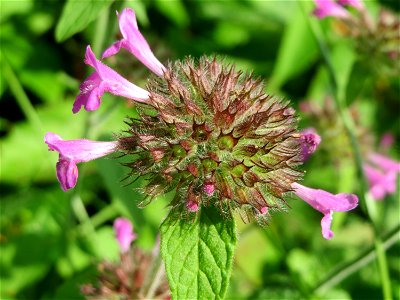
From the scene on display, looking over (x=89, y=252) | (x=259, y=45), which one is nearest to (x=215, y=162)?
(x=89, y=252)

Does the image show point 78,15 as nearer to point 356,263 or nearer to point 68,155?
point 68,155

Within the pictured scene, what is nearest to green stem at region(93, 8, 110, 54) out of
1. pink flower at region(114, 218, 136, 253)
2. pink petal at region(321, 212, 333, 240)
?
pink flower at region(114, 218, 136, 253)

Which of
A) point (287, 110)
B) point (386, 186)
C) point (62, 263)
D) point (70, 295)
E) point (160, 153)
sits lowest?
point (62, 263)

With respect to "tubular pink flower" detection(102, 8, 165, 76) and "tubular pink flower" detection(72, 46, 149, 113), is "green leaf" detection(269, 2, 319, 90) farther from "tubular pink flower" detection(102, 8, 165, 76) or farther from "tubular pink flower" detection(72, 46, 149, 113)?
"tubular pink flower" detection(72, 46, 149, 113)

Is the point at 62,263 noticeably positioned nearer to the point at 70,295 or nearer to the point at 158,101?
the point at 70,295

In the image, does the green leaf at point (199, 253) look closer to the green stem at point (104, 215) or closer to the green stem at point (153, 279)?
the green stem at point (153, 279)

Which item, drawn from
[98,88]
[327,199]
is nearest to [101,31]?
[98,88]
